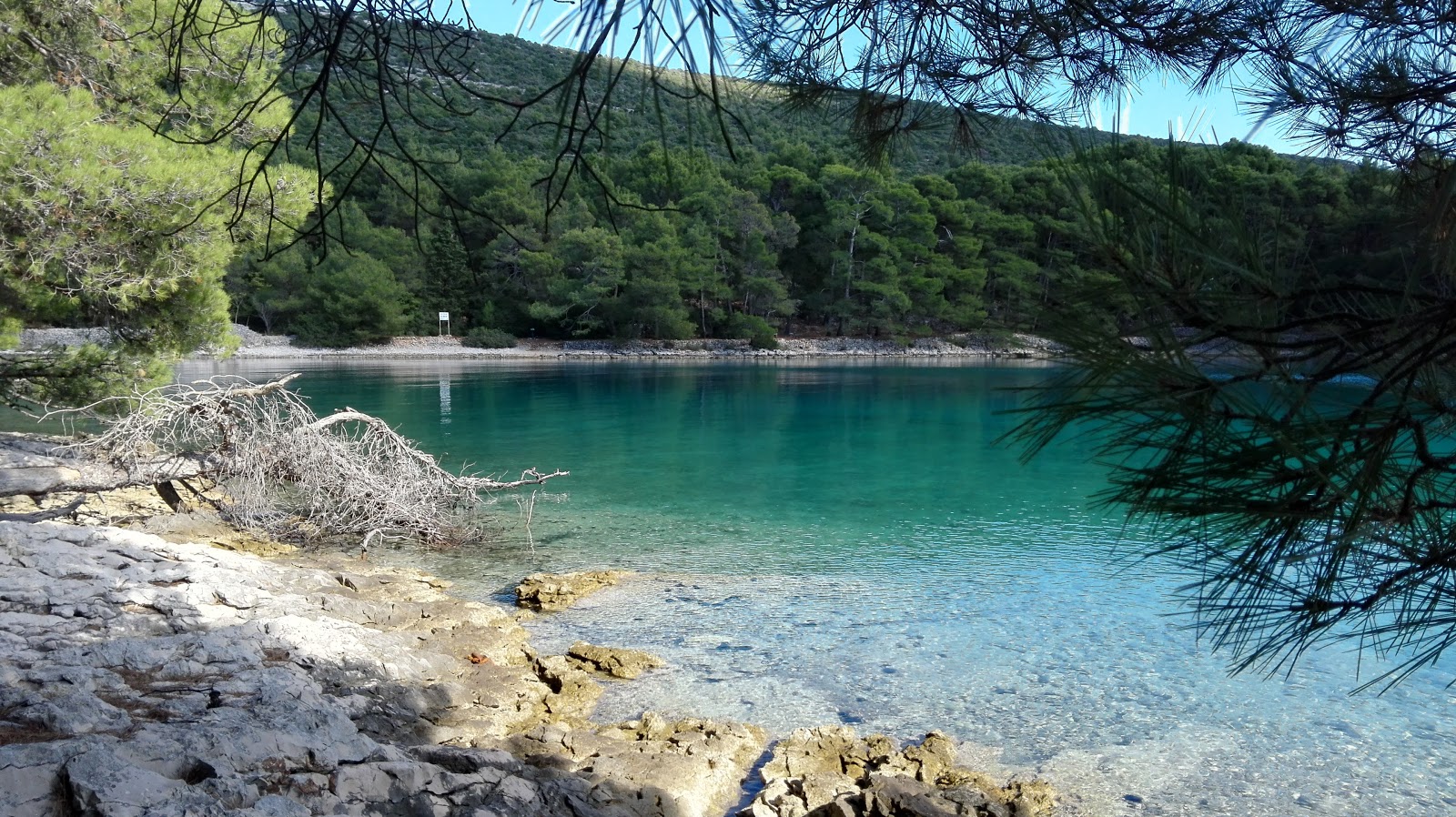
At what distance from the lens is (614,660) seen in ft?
14.5

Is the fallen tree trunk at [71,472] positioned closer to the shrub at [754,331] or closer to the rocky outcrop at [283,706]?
the rocky outcrop at [283,706]

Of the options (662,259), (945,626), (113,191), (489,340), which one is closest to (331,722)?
(945,626)

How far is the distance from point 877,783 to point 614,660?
5.39ft

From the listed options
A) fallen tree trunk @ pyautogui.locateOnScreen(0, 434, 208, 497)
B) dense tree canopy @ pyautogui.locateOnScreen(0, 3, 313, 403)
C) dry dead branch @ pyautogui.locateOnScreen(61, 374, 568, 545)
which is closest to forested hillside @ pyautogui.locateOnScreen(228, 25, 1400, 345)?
dense tree canopy @ pyautogui.locateOnScreen(0, 3, 313, 403)

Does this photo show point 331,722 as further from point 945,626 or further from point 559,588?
point 945,626

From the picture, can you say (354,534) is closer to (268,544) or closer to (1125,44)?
(268,544)

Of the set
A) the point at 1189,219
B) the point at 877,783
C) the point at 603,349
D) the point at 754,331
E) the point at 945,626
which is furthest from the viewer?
the point at 754,331

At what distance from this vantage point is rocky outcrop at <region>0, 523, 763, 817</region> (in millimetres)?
2287

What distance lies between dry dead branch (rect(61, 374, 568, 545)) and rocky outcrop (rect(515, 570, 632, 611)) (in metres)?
1.41

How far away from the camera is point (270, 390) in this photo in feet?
22.0

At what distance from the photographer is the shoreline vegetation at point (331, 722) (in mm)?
2338

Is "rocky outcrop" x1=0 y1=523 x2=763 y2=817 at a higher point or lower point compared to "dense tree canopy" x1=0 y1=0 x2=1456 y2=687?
lower

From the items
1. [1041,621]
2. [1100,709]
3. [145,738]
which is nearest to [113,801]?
[145,738]

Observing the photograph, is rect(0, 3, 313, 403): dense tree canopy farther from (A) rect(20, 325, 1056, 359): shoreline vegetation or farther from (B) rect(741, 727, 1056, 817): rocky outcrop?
(A) rect(20, 325, 1056, 359): shoreline vegetation
